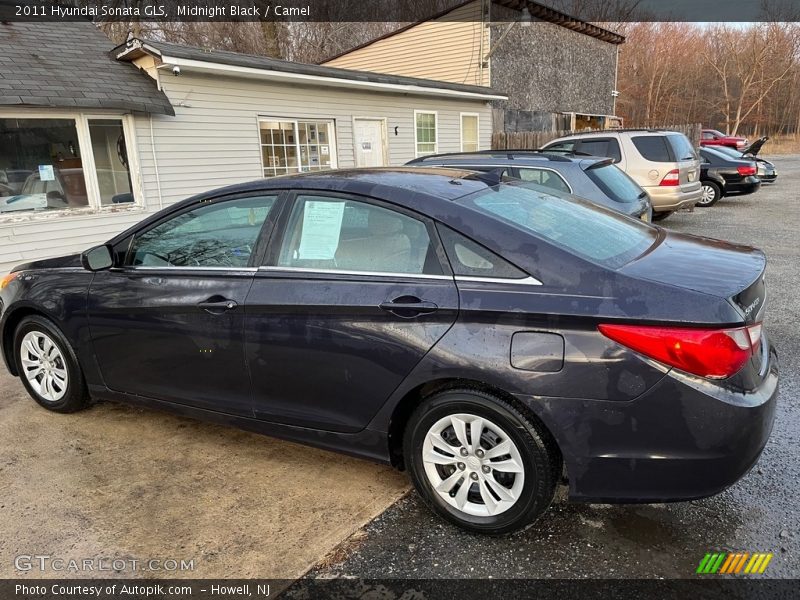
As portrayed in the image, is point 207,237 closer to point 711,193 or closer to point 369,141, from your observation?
point 369,141

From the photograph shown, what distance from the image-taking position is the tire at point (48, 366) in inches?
148

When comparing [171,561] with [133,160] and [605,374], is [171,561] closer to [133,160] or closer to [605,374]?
[605,374]

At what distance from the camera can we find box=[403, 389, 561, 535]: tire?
2367mm

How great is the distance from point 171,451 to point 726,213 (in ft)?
42.2

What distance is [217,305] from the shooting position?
9.82ft

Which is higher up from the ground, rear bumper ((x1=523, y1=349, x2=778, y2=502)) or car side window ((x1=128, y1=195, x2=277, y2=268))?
car side window ((x1=128, y1=195, x2=277, y2=268))

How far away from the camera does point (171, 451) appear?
346 centimetres

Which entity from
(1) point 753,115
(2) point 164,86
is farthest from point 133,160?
(1) point 753,115

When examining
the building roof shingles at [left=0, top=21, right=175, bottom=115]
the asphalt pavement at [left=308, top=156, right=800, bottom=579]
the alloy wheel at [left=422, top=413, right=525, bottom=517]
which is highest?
the building roof shingles at [left=0, top=21, right=175, bottom=115]

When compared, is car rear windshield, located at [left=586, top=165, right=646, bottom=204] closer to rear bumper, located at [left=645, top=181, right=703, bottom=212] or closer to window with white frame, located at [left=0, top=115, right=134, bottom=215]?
rear bumper, located at [left=645, top=181, right=703, bottom=212]

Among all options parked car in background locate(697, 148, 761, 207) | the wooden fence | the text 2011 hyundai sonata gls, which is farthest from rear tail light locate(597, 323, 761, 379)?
the wooden fence

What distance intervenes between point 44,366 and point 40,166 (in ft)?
16.6

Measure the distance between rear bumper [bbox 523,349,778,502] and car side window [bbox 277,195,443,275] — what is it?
85 centimetres

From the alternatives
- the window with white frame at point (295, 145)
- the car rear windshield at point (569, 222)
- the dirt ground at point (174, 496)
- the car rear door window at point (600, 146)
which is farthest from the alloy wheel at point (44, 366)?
the car rear door window at point (600, 146)
